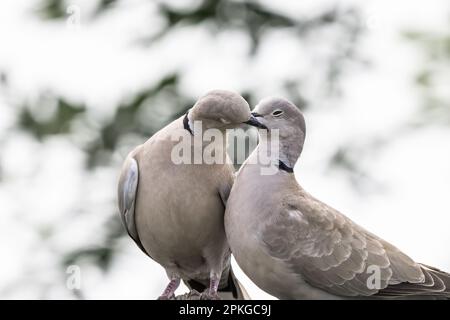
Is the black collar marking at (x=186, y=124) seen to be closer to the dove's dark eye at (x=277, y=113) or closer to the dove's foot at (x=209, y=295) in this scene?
the dove's dark eye at (x=277, y=113)

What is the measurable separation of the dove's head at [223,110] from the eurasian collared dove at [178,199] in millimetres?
33

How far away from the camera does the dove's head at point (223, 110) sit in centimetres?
428

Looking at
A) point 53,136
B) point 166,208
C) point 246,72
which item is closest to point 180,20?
point 246,72

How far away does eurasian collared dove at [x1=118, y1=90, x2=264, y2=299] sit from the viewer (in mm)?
4602

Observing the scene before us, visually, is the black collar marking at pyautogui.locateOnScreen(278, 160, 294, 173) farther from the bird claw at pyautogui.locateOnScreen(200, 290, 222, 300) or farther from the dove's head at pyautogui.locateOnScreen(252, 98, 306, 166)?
the bird claw at pyautogui.locateOnScreen(200, 290, 222, 300)

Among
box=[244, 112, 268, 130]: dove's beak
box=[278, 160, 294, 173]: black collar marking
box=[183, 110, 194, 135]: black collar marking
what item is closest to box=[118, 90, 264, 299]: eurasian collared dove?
box=[183, 110, 194, 135]: black collar marking

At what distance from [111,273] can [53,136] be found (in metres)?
1.41

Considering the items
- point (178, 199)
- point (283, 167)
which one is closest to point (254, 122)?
point (283, 167)

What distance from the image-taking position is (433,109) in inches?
358

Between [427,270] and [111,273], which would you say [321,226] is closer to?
[427,270]

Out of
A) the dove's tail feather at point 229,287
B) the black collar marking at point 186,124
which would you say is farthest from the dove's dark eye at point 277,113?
the dove's tail feather at point 229,287

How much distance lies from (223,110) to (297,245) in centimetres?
67

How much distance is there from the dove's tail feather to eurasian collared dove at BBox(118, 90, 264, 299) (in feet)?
0.99
